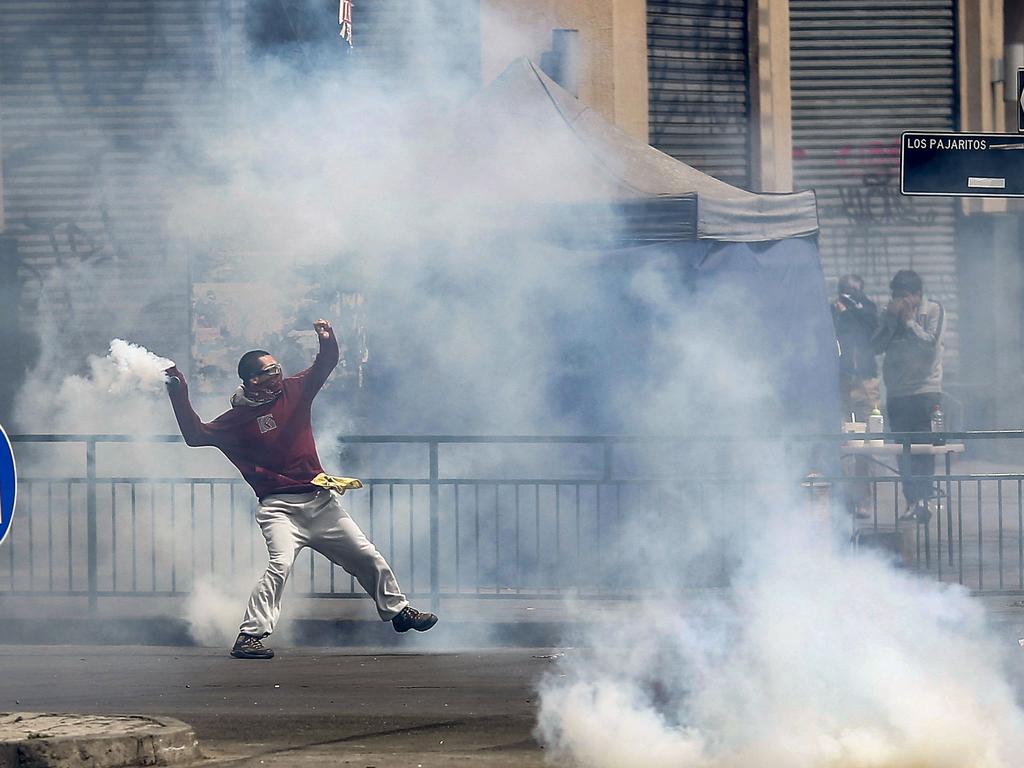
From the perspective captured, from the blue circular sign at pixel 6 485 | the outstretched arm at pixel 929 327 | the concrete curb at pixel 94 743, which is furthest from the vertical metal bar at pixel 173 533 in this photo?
the outstretched arm at pixel 929 327

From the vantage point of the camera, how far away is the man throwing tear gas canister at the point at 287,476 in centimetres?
816

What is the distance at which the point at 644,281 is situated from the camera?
1009cm

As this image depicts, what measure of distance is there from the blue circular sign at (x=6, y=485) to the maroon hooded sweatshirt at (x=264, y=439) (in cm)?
195

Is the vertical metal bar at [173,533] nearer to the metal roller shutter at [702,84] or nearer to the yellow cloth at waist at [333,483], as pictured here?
the yellow cloth at waist at [333,483]

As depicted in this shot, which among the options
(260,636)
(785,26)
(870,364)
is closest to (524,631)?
(260,636)

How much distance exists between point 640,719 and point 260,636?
2854 millimetres

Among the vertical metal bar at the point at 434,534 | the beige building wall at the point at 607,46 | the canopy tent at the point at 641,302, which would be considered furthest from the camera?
the beige building wall at the point at 607,46

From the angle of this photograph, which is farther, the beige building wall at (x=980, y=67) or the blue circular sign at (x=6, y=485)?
the beige building wall at (x=980, y=67)

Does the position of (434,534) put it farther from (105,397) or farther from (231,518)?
(105,397)

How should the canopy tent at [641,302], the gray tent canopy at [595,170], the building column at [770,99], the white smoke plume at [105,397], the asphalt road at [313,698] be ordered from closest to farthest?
1. the asphalt road at [313,698]
2. the white smoke plume at [105,397]
3. the canopy tent at [641,302]
4. the gray tent canopy at [595,170]
5. the building column at [770,99]

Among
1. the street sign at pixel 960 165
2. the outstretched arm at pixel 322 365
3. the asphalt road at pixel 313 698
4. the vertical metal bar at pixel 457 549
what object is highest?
the street sign at pixel 960 165

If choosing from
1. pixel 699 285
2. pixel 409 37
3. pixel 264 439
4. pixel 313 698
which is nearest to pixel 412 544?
pixel 264 439

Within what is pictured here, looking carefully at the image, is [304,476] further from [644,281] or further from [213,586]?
[644,281]

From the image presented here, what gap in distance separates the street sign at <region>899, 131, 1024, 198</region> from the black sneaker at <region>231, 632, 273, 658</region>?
11.8ft
